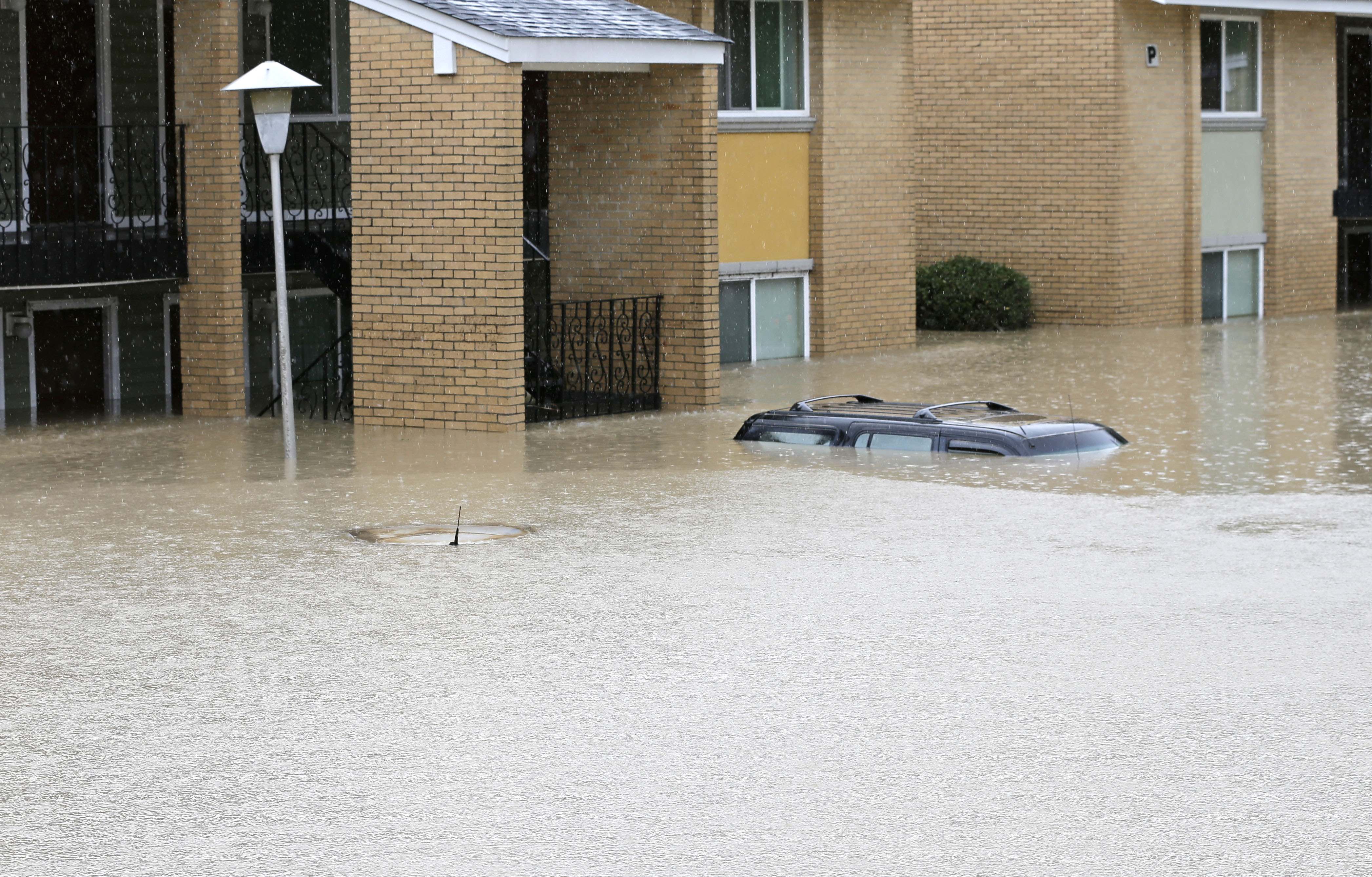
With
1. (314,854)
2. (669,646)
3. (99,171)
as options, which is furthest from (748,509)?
(99,171)

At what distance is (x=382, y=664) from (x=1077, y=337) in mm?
20153

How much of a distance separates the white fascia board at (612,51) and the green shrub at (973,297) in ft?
33.8

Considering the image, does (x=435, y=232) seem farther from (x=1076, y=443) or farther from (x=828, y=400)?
(x=1076, y=443)

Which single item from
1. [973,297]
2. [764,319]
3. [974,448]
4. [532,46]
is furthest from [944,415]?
[973,297]

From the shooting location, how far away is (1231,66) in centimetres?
3131

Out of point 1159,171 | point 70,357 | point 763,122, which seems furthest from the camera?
point 1159,171

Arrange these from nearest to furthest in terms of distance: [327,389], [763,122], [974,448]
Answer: [974,448] < [327,389] < [763,122]

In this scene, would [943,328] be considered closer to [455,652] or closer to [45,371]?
[45,371]

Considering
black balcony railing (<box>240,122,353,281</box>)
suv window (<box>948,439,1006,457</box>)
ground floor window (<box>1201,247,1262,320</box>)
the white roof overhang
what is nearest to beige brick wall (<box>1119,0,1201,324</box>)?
ground floor window (<box>1201,247,1262,320</box>)

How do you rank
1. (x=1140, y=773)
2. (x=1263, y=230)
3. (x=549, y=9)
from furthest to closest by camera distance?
(x=1263, y=230), (x=549, y=9), (x=1140, y=773)

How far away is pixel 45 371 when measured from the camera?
68.6ft

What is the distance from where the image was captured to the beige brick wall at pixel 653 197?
19.5 metres

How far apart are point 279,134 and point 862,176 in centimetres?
1185

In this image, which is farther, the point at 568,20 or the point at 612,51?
the point at 568,20
